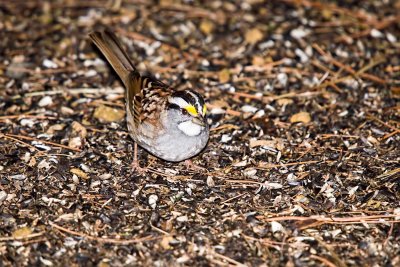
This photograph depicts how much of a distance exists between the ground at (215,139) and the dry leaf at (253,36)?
1 cm

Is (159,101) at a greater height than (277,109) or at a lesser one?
greater

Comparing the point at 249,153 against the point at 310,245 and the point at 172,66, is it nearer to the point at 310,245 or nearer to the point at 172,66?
the point at 310,245

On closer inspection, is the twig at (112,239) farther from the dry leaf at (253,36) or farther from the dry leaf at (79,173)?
the dry leaf at (253,36)

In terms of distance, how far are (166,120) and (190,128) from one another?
0.19m

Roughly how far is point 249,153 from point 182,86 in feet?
3.62

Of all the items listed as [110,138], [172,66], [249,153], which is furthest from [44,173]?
[172,66]

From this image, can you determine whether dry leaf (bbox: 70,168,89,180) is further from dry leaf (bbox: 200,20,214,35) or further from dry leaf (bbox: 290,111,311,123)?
dry leaf (bbox: 200,20,214,35)

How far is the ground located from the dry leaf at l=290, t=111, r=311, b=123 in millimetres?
12

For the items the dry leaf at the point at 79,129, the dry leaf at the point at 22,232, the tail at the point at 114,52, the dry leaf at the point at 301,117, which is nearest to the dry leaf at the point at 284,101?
the dry leaf at the point at 301,117

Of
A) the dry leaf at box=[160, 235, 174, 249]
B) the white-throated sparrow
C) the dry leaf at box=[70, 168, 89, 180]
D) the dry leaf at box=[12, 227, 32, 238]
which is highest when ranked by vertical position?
the white-throated sparrow

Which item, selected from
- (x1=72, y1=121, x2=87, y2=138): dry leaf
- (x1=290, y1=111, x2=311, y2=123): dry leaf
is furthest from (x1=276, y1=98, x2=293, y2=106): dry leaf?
(x1=72, y1=121, x2=87, y2=138): dry leaf

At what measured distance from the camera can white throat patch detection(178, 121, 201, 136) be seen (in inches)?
170

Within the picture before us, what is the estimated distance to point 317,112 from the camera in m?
5.26

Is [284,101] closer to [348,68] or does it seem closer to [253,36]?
[348,68]
